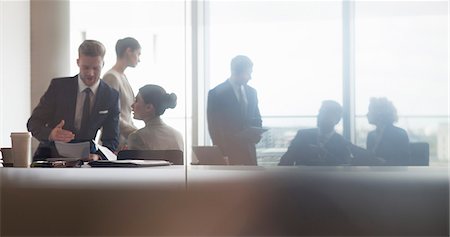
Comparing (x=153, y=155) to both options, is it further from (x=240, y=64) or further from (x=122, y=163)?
(x=240, y=64)

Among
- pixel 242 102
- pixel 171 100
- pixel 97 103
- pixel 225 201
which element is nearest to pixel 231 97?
pixel 242 102

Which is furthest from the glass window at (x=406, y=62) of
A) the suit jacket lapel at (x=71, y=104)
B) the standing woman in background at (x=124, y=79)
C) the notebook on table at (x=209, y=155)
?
the suit jacket lapel at (x=71, y=104)

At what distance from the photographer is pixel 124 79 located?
7.29 feet

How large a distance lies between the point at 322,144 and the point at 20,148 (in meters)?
1.33

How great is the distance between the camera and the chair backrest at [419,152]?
208 cm

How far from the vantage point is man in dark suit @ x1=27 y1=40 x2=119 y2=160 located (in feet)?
6.74

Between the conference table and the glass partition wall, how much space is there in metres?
0.72

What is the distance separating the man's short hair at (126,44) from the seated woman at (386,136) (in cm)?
125

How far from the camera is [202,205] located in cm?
151

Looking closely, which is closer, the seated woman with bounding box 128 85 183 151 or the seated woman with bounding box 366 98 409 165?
the seated woman with bounding box 128 85 183 151

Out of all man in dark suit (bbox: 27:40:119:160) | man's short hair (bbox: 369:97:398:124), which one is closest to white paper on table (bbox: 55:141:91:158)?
man in dark suit (bbox: 27:40:119:160)

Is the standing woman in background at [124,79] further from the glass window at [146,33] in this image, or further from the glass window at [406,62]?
the glass window at [406,62]

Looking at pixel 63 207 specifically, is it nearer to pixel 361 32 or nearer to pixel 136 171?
pixel 136 171

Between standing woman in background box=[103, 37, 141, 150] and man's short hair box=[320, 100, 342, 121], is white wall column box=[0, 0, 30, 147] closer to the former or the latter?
standing woman in background box=[103, 37, 141, 150]
